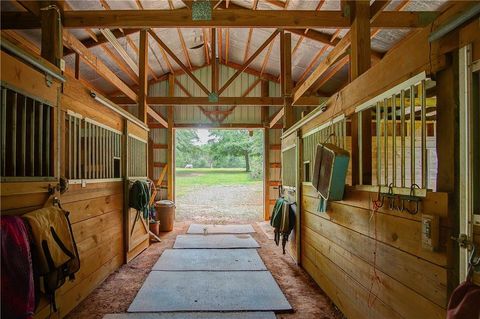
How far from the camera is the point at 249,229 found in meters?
7.18

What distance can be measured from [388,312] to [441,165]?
1.02 meters

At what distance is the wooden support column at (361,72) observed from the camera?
7.97ft

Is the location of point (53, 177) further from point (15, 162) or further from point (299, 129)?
point (299, 129)

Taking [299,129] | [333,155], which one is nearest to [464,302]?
[333,155]

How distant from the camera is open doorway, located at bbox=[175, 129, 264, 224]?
1021 cm

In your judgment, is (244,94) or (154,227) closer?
(154,227)

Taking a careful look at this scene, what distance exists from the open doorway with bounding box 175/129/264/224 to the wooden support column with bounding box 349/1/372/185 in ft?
20.2

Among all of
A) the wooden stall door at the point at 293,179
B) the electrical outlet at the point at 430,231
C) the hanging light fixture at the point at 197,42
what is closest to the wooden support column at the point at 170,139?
the hanging light fixture at the point at 197,42

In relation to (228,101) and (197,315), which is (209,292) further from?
(228,101)

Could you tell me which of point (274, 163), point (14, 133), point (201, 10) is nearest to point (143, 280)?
point (14, 133)

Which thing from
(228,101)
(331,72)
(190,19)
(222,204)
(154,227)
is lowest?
(222,204)

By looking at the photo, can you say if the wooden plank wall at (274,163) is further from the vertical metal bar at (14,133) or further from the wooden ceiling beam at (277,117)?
the vertical metal bar at (14,133)

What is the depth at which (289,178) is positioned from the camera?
5.15m

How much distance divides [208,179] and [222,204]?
624 cm
